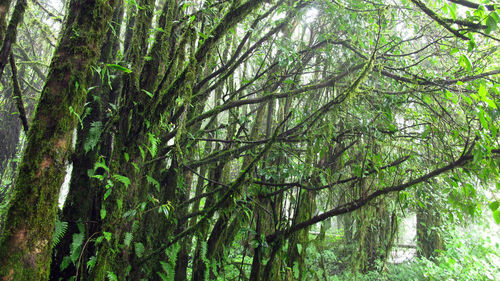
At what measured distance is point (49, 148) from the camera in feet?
5.19

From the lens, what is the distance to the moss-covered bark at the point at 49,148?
1.46 m

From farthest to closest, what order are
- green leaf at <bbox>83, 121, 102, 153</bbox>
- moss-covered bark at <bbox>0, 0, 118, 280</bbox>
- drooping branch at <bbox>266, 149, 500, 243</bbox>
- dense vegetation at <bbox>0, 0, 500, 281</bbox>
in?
drooping branch at <bbox>266, 149, 500, 243</bbox> < green leaf at <bbox>83, 121, 102, 153</bbox> < dense vegetation at <bbox>0, 0, 500, 281</bbox> < moss-covered bark at <bbox>0, 0, 118, 280</bbox>

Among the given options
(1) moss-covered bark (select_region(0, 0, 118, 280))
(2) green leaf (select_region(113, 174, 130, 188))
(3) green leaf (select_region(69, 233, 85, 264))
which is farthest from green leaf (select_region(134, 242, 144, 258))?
(1) moss-covered bark (select_region(0, 0, 118, 280))

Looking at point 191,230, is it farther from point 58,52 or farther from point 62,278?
point 58,52

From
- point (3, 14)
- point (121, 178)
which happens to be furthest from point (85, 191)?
point (3, 14)

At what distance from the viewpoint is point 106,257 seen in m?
2.26

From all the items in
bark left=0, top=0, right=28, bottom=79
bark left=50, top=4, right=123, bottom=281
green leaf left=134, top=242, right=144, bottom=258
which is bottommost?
green leaf left=134, top=242, right=144, bottom=258

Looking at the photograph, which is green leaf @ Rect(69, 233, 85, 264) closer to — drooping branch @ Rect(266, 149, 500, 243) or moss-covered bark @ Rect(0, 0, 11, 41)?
moss-covered bark @ Rect(0, 0, 11, 41)

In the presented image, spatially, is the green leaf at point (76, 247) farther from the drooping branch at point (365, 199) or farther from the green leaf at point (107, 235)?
the drooping branch at point (365, 199)

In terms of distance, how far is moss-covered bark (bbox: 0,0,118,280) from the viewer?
146cm

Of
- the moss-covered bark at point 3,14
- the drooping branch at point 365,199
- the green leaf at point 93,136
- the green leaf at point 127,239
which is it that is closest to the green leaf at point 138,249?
the green leaf at point 127,239

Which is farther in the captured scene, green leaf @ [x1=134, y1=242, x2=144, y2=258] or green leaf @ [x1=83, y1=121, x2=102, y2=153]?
green leaf @ [x1=134, y1=242, x2=144, y2=258]

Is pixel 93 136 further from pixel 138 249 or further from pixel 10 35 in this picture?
pixel 138 249

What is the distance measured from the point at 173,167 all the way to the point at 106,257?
4.88 ft
